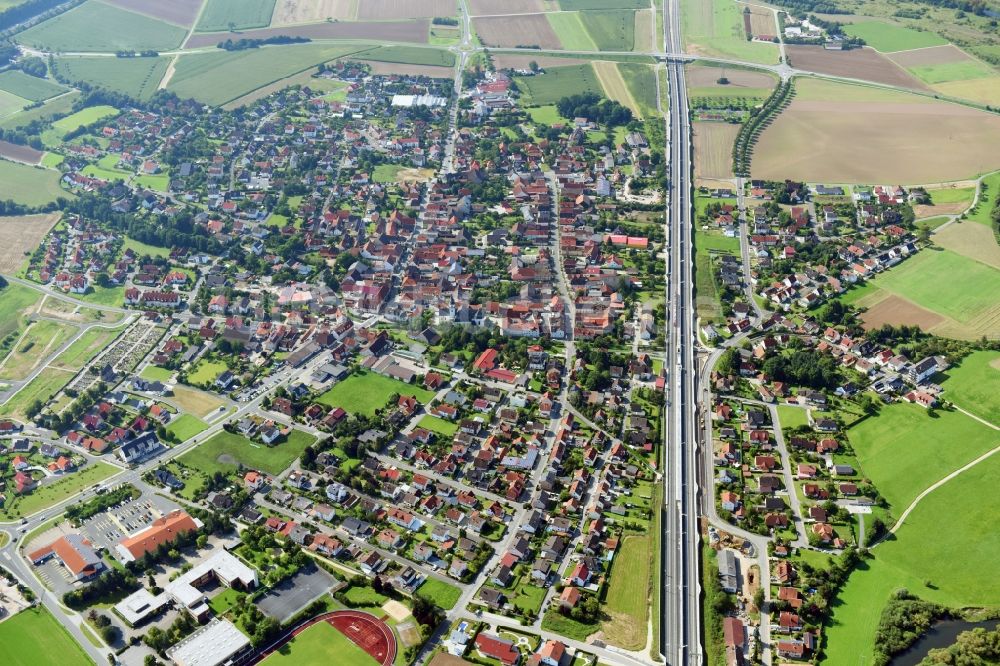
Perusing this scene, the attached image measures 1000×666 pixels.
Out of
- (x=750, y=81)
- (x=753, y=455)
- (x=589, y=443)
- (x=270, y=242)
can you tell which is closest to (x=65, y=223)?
(x=270, y=242)

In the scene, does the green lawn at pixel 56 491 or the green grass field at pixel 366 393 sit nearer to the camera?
the green lawn at pixel 56 491

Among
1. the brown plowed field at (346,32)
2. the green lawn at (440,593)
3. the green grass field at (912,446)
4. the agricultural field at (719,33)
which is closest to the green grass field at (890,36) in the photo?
the agricultural field at (719,33)

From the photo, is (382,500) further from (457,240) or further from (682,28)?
(682,28)

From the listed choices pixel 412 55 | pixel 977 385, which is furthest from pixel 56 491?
pixel 412 55

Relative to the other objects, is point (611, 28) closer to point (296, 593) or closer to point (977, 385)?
point (977, 385)

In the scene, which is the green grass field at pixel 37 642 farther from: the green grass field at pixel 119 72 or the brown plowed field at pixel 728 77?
the brown plowed field at pixel 728 77
